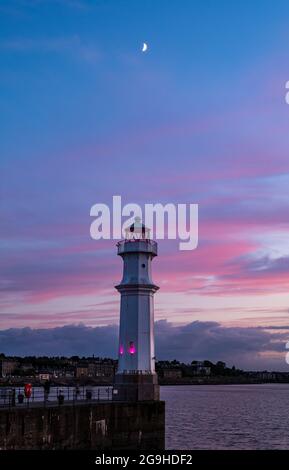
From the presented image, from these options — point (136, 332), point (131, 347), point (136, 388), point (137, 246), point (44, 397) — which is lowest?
point (44, 397)

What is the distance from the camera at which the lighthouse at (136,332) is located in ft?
135

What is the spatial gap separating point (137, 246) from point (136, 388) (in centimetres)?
911

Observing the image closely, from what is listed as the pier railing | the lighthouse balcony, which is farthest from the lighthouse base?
the lighthouse balcony

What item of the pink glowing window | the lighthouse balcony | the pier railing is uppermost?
the lighthouse balcony

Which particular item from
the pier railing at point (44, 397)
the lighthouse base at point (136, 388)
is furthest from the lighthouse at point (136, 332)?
the pier railing at point (44, 397)

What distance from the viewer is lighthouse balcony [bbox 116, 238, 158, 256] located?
42.4 meters

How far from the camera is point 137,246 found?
42.3 m

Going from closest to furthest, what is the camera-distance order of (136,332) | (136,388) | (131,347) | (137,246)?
(136,388), (136,332), (131,347), (137,246)

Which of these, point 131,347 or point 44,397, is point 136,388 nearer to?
point 131,347

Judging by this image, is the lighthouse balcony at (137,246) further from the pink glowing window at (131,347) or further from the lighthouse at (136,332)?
the pink glowing window at (131,347)

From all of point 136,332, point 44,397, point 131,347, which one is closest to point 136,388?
point 131,347

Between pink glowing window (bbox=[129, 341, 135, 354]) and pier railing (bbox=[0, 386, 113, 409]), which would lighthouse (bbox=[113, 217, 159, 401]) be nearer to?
pink glowing window (bbox=[129, 341, 135, 354])
